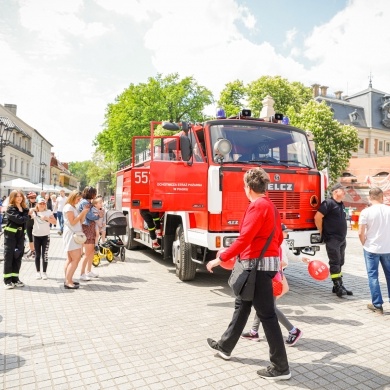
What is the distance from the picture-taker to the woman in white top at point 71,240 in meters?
6.85

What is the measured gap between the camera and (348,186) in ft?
134

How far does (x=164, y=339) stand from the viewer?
444 centimetres

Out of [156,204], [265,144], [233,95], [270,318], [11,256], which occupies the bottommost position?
[270,318]

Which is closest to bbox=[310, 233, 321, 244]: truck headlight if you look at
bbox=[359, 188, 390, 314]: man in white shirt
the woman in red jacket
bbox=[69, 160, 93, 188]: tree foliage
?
bbox=[359, 188, 390, 314]: man in white shirt

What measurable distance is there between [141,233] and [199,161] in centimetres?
421

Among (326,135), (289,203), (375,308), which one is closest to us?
(375,308)

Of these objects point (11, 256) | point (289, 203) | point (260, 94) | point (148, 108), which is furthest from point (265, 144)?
point (260, 94)

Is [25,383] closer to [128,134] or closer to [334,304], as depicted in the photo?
[334,304]

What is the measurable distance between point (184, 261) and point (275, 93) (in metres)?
33.5

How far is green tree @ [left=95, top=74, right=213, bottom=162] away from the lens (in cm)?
3228

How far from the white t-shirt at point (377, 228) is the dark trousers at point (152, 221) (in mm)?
4522

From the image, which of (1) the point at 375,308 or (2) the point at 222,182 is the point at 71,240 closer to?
(2) the point at 222,182

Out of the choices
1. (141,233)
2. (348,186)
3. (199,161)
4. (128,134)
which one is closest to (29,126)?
(128,134)

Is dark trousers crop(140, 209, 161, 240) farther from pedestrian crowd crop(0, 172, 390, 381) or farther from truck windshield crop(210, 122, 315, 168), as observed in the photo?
truck windshield crop(210, 122, 315, 168)
